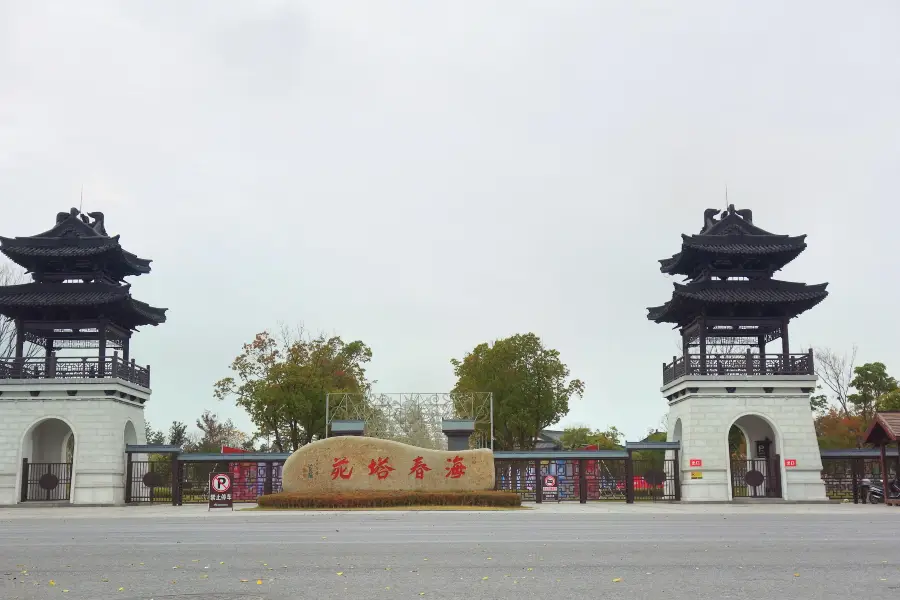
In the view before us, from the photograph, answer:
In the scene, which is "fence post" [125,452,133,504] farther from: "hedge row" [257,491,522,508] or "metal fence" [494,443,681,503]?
"metal fence" [494,443,681,503]

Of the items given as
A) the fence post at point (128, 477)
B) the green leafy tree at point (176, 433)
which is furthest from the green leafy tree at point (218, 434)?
the fence post at point (128, 477)

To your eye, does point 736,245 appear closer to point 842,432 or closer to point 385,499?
point 385,499

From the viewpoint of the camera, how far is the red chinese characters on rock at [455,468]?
3164 centimetres

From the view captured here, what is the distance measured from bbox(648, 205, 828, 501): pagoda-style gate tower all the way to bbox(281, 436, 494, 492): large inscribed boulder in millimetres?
9048

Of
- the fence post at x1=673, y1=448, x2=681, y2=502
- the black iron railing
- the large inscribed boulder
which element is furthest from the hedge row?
the fence post at x1=673, y1=448, x2=681, y2=502

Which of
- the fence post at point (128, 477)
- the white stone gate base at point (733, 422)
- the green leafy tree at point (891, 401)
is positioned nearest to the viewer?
the white stone gate base at point (733, 422)

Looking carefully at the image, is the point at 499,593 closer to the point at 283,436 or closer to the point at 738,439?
the point at 283,436

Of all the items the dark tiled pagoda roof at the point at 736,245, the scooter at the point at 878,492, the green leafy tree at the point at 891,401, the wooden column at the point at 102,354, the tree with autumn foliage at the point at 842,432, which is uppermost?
the dark tiled pagoda roof at the point at 736,245

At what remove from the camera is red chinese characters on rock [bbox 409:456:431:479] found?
31.7 meters

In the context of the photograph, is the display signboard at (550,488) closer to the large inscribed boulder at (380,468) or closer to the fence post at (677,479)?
the fence post at (677,479)

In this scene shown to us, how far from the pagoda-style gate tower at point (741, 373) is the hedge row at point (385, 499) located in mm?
9359

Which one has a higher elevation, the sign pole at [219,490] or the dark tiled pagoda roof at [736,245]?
the dark tiled pagoda roof at [736,245]

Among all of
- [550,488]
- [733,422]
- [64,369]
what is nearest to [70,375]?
[64,369]

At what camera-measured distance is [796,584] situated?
9000mm
